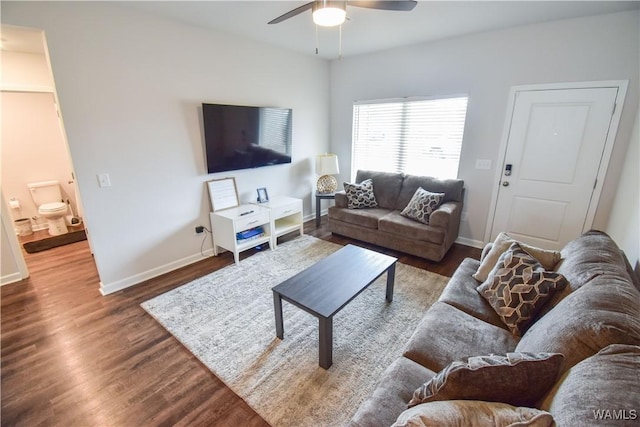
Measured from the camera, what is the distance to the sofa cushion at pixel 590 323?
1.05 meters

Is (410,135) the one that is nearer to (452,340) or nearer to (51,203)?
(452,340)

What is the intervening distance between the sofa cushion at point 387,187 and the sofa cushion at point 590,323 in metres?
2.72

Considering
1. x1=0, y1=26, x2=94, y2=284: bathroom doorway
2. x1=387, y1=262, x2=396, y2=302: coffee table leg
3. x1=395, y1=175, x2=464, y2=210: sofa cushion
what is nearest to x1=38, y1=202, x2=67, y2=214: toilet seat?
x1=0, y1=26, x2=94, y2=284: bathroom doorway

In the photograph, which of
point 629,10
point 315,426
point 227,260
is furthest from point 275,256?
point 629,10

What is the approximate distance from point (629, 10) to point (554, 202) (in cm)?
187

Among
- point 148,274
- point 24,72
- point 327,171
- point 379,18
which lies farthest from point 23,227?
point 379,18

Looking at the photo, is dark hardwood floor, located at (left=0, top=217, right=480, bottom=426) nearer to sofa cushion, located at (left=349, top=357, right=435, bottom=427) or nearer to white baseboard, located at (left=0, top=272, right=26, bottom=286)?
white baseboard, located at (left=0, top=272, right=26, bottom=286)

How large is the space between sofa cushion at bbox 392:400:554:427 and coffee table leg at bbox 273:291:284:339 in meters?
1.33

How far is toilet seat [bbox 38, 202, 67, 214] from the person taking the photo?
160 inches

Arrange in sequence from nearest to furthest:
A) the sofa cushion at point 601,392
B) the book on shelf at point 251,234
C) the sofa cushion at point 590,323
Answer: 1. the sofa cushion at point 601,392
2. the sofa cushion at point 590,323
3. the book on shelf at point 251,234

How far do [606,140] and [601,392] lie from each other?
323cm

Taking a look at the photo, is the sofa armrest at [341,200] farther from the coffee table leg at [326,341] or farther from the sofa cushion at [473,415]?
the sofa cushion at [473,415]

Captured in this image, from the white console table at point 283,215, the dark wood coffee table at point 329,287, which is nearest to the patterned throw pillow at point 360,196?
the white console table at point 283,215

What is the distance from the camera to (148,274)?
308 cm
